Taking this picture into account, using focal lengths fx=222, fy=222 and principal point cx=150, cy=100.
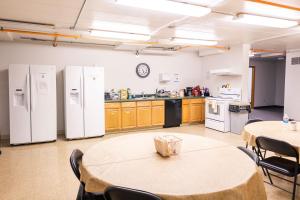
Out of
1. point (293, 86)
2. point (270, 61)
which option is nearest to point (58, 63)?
point (293, 86)

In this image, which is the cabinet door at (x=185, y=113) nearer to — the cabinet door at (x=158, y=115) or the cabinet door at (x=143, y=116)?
the cabinet door at (x=158, y=115)

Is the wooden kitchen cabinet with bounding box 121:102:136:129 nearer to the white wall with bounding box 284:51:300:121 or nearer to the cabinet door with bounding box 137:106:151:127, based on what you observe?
the cabinet door with bounding box 137:106:151:127

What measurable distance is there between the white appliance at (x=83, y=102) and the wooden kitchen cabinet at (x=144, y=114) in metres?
1.13

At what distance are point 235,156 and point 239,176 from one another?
0.43 meters

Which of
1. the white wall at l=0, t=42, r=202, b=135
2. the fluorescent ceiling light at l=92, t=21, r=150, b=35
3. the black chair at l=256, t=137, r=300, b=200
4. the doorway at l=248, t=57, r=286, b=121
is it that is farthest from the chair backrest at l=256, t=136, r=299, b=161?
the doorway at l=248, t=57, r=286, b=121

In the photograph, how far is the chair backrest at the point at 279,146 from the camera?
2.40 meters

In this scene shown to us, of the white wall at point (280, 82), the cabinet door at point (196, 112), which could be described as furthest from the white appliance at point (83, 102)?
the white wall at point (280, 82)

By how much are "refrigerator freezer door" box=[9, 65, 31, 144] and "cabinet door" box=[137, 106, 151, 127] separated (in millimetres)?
2760

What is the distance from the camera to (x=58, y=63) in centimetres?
584

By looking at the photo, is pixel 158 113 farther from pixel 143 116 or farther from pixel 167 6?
pixel 167 6

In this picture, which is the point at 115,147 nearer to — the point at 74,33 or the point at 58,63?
the point at 74,33

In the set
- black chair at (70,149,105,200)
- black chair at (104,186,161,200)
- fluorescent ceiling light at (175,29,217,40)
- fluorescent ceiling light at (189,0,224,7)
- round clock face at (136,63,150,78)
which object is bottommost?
black chair at (70,149,105,200)

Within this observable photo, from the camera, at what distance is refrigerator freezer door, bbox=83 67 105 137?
5406 millimetres

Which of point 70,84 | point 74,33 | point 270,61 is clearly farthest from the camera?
point 270,61
